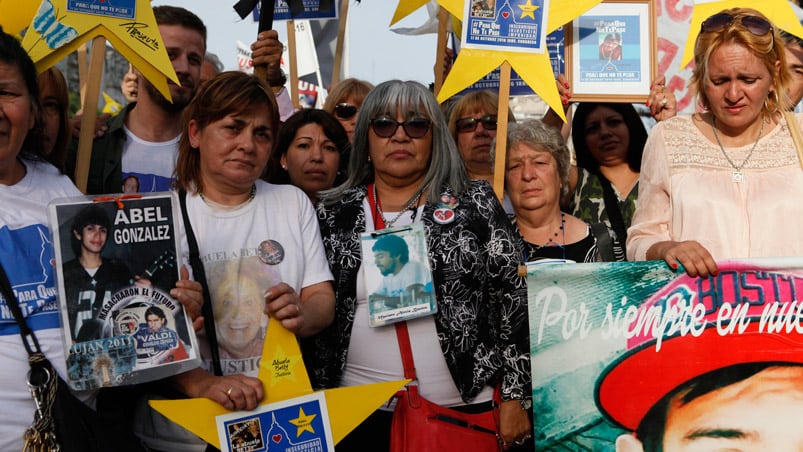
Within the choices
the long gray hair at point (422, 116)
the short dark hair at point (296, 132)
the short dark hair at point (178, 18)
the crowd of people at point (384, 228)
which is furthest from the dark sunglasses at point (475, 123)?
the short dark hair at point (178, 18)

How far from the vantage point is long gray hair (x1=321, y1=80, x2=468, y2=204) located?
347 centimetres

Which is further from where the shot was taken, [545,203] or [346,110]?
[346,110]

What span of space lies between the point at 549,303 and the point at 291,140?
5.95ft

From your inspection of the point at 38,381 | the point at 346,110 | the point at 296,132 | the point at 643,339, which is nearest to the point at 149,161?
the point at 296,132

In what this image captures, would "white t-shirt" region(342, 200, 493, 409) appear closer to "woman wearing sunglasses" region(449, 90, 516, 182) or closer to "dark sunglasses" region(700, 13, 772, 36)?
"dark sunglasses" region(700, 13, 772, 36)

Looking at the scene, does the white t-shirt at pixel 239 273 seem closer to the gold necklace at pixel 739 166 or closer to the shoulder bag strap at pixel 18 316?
the shoulder bag strap at pixel 18 316

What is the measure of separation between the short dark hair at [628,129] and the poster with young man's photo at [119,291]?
100 inches

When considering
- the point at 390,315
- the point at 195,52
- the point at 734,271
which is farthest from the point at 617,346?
the point at 195,52

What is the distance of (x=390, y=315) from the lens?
10.4 feet

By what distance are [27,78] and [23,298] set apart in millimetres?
676

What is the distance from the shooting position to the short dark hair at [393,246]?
3227 millimetres

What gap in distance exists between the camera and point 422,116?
3.48 meters

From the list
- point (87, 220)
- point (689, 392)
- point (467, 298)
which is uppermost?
point (87, 220)

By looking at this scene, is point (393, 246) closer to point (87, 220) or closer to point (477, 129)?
point (87, 220)
